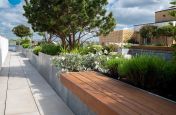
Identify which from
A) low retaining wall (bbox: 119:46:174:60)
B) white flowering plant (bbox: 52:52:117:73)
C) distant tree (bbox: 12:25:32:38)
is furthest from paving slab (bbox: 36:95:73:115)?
distant tree (bbox: 12:25:32:38)

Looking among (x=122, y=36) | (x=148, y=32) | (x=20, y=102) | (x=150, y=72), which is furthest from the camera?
(x=122, y=36)

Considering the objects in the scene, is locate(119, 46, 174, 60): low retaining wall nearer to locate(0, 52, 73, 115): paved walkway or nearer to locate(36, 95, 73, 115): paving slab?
locate(36, 95, 73, 115): paving slab

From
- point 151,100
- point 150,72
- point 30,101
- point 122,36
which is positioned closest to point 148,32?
point 122,36

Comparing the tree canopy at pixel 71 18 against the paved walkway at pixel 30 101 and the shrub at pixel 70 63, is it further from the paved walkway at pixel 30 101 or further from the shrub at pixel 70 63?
the shrub at pixel 70 63

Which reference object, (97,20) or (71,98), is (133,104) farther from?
(97,20)

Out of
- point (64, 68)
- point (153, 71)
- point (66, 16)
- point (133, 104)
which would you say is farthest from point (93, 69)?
point (66, 16)

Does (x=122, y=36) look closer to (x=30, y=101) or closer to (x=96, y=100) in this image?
(x=30, y=101)

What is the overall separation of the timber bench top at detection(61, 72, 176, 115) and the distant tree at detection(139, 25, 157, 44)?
2818cm

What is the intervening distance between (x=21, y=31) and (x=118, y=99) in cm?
3295

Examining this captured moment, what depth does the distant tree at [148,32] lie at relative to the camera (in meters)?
31.8

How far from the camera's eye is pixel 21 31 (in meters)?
34.9

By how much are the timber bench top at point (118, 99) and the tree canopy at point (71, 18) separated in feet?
20.7

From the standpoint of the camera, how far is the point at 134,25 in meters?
37.7

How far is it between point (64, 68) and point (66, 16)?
460 cm
